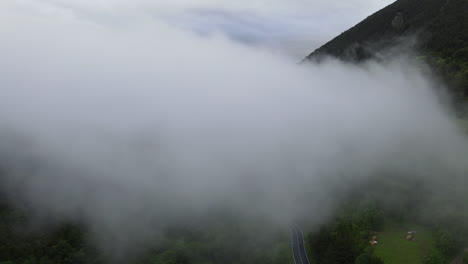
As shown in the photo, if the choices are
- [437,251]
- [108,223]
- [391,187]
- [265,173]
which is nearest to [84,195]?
Result: [108,223]

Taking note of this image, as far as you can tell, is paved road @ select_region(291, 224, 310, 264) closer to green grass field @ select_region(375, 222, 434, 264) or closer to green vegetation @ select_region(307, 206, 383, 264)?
green vegetation @ select_region(307, 206, 383, 264)

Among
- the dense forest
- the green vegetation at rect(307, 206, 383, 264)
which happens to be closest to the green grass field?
the dense forest

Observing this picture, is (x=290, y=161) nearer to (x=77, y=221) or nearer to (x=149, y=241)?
(x=149, y=241)

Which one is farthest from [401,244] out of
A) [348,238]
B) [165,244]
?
[165,244]

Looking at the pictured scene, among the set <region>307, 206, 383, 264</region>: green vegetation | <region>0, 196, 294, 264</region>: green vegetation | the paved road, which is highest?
<region>307, 206, 383, 264</region>: green vegetation

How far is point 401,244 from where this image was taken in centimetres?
7969

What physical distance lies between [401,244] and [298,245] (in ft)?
85.0

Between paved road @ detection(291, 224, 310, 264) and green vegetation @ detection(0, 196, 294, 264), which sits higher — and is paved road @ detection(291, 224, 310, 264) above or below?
above

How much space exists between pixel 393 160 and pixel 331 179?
23.2 meters

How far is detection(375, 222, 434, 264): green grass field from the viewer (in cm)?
7406

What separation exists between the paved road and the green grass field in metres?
17.6

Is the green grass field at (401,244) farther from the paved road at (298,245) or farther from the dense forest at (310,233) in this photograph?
the paved road at (298,245)

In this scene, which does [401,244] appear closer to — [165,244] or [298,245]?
[298,245]

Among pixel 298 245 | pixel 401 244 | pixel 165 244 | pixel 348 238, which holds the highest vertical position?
pixel 401 244
